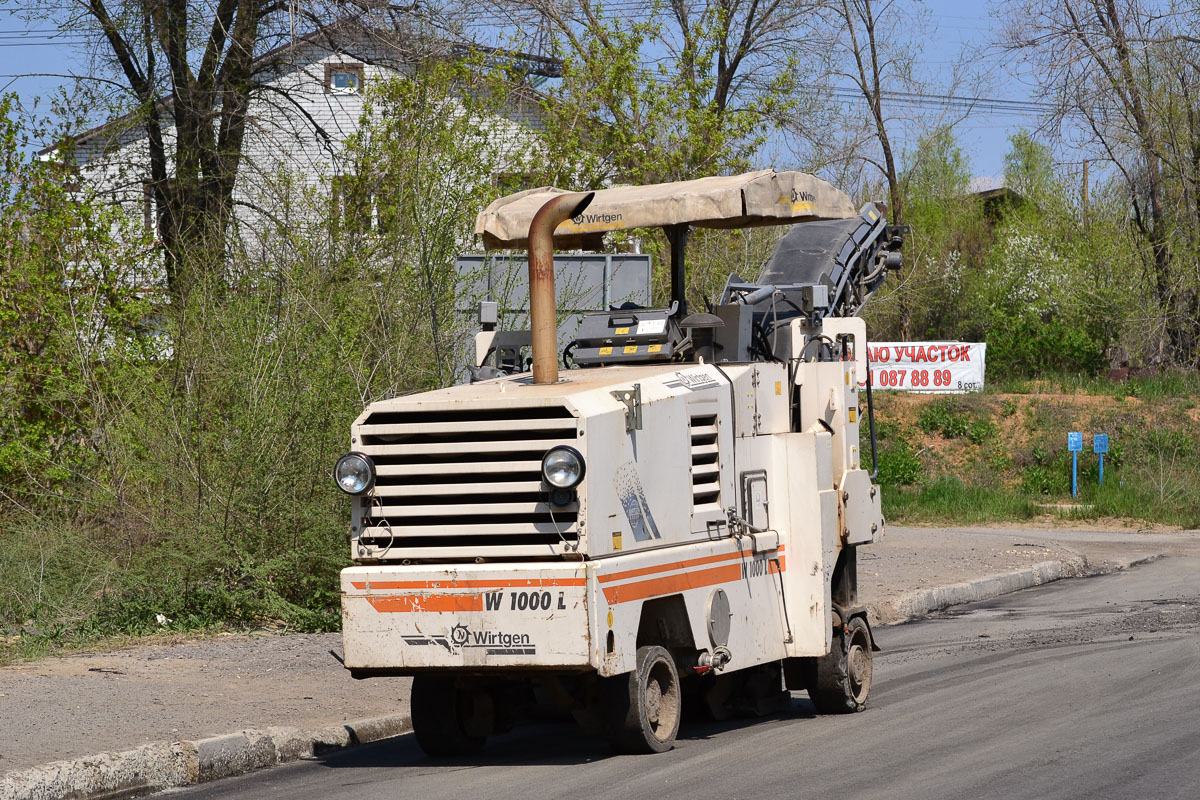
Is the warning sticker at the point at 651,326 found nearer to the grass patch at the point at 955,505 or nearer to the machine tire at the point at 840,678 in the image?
the machine tire at the point at 840,678

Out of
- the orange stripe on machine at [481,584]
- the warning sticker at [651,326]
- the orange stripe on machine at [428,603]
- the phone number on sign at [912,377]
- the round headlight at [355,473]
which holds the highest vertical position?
the warning sticker at [651,326]

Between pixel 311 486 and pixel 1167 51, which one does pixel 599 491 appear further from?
pixel 1167 51

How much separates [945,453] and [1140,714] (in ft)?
82.9

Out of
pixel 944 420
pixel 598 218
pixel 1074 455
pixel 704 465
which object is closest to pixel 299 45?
pixel 598 218

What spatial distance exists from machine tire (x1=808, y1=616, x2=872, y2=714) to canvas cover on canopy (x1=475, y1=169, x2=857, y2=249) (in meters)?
2.83

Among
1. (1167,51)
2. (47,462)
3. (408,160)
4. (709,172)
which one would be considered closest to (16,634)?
(47,462)

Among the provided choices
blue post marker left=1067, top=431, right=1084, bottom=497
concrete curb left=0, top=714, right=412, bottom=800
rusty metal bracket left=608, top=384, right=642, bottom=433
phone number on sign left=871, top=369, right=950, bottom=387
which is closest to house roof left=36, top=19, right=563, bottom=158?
concrete curb left=0, top=714, right=412, bottom=800

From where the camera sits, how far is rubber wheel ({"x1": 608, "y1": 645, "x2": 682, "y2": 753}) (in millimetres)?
8062

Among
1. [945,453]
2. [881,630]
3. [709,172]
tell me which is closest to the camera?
[881,630]

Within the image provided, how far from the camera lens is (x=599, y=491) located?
770 centimetres

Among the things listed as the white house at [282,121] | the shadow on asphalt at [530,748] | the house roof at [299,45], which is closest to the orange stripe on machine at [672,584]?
the shadow on asphalt at [530,748]

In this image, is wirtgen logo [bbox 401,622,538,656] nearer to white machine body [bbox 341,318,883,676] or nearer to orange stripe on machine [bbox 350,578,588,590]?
white machine body [bbox 341,318,883,676]

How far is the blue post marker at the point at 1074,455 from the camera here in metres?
29.0

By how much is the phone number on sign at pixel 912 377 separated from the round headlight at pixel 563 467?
99.6 ft
